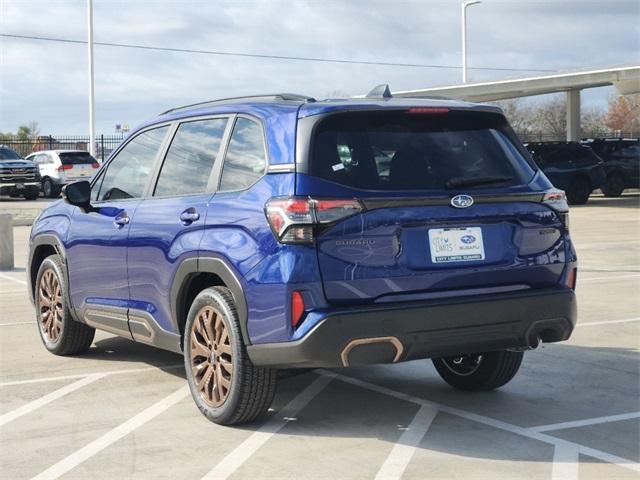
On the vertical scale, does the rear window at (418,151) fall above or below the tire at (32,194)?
below

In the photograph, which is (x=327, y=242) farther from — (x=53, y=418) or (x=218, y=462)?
(x=53, y=418)

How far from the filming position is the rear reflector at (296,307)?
16.6 feet

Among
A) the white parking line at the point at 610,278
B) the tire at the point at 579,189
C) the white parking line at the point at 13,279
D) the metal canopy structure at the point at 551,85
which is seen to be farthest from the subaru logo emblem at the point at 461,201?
the tire at the point at 579,189

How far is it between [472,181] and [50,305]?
12.7ft

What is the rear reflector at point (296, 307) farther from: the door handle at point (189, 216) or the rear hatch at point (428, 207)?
the door handle at point (189, 216)

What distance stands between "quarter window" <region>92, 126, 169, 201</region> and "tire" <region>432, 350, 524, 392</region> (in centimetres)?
235

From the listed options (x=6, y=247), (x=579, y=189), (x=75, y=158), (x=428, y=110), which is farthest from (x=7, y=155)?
(x=428, y=110)

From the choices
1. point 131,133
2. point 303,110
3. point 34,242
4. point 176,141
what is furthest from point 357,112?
point 34,242

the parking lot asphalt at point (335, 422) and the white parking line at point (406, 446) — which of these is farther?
the parking lot asphalt at point (335, 422)

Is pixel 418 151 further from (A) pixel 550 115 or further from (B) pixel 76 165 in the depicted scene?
(A) pixel 550 115

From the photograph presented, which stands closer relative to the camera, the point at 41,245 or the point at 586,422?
the point at 586,422

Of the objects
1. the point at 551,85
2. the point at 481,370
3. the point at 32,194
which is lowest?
the point at 481,370

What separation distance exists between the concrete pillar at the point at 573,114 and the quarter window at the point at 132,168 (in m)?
31.3

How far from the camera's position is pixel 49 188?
113 ft
